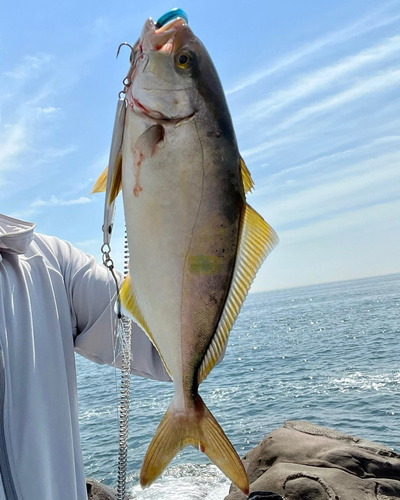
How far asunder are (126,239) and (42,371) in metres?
0.83

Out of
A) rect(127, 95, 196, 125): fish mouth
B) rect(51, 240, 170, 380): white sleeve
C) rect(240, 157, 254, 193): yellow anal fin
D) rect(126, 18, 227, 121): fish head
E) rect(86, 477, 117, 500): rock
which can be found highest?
rect(126, 18, 227, 121): fish head

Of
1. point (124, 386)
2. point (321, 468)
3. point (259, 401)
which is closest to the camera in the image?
point (124, 386)

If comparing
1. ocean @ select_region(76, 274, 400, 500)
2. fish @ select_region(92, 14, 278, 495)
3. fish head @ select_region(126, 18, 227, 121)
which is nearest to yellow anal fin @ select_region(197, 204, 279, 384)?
fish @ select_region(92, 14, 278, 495)

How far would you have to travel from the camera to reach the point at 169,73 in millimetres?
1160

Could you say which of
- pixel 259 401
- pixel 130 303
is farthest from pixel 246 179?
pixel 259 401

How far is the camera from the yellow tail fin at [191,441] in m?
1.15

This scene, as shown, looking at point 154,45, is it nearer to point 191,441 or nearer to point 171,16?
point 171,16

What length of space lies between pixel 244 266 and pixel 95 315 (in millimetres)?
876

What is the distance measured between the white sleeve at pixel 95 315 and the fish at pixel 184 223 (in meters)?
0.39

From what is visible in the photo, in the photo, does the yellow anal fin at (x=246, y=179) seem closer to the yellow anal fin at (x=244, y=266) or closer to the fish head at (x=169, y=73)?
the yellow anal fin at (x=244, y=266)

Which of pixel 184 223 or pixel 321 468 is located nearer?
pixel 184 223

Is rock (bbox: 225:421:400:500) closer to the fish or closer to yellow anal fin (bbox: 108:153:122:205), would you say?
the fish

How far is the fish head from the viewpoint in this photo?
3.72 feet

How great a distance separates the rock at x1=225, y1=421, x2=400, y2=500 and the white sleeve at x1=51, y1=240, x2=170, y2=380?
17.3ft
